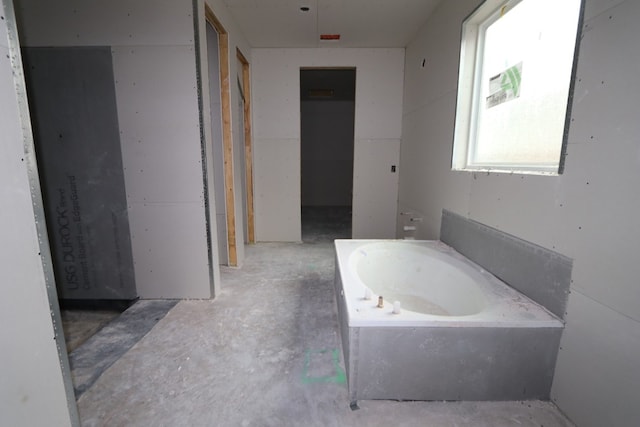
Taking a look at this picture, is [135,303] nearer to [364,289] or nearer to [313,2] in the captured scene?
[364,289]

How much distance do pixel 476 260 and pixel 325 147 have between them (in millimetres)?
5687

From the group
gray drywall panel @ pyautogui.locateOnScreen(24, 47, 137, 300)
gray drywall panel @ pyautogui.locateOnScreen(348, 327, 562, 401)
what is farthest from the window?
gray drywall panel @ pyautogui.locateOnScreen(24, 47, 137, 300)

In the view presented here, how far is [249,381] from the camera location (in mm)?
1519

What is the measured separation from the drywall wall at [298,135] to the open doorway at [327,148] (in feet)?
6.53

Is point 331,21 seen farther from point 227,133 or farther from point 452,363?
point 452,363

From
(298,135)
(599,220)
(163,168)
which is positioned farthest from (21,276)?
(298,135)

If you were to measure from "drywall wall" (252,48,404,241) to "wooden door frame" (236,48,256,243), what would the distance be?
0.10m

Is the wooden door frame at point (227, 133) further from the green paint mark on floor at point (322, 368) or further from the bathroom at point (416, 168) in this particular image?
the green paint mark on floor at point (322, 368)

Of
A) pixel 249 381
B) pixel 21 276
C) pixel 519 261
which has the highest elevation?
pixel 21 276

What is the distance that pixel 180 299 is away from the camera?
242cm

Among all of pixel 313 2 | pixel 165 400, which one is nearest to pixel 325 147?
pixel 313 2

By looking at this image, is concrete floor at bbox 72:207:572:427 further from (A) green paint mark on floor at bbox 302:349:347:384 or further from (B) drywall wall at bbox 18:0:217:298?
(B) drywall wall at bbox 18:0:217:298

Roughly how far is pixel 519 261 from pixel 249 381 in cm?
163

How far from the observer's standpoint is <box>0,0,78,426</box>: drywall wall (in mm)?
805
